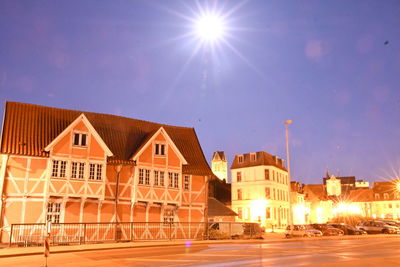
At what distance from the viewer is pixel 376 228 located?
46.7 meters

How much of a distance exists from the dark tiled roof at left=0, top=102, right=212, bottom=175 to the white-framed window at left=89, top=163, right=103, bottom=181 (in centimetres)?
137

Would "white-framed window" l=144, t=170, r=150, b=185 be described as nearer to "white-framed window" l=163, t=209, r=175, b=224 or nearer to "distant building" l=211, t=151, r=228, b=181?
"white-framed window" l=163, t=209, r=175, b=224

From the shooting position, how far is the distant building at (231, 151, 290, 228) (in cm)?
6662

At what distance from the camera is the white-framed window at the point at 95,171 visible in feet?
105

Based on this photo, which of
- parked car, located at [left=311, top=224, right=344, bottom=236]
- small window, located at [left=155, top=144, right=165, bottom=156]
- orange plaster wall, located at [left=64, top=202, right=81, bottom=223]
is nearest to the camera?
orange plaster wall, located at [left=64, top=202, right=81, bottom=223]

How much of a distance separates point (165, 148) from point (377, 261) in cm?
2386

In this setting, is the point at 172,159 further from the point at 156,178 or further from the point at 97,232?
the point at 97,232

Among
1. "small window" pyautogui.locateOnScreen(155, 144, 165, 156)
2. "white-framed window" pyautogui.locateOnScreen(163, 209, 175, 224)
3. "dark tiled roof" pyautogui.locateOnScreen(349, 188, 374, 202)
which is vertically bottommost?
"white-framed window" pyautogui.locateOnScreen(163, 209, 175, 224)

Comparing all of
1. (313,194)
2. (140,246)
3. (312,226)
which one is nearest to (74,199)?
(140,246)

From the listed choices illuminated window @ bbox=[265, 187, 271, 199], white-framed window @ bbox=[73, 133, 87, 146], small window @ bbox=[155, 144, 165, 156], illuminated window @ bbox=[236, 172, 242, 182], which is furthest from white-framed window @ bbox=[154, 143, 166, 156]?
illuminated window @ bbox=[236, 172, 242, 182]

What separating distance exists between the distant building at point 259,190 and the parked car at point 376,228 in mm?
19219

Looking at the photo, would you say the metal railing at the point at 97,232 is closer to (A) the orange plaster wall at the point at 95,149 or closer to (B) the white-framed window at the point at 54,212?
Result: (B) the white-framed window at the point at 54,212

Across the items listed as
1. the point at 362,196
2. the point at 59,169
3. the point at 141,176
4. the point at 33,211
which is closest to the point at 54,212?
the point at 33,211

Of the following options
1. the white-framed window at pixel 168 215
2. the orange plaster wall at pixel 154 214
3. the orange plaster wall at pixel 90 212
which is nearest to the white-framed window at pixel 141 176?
the orange plaster wall at pixel 154 214
